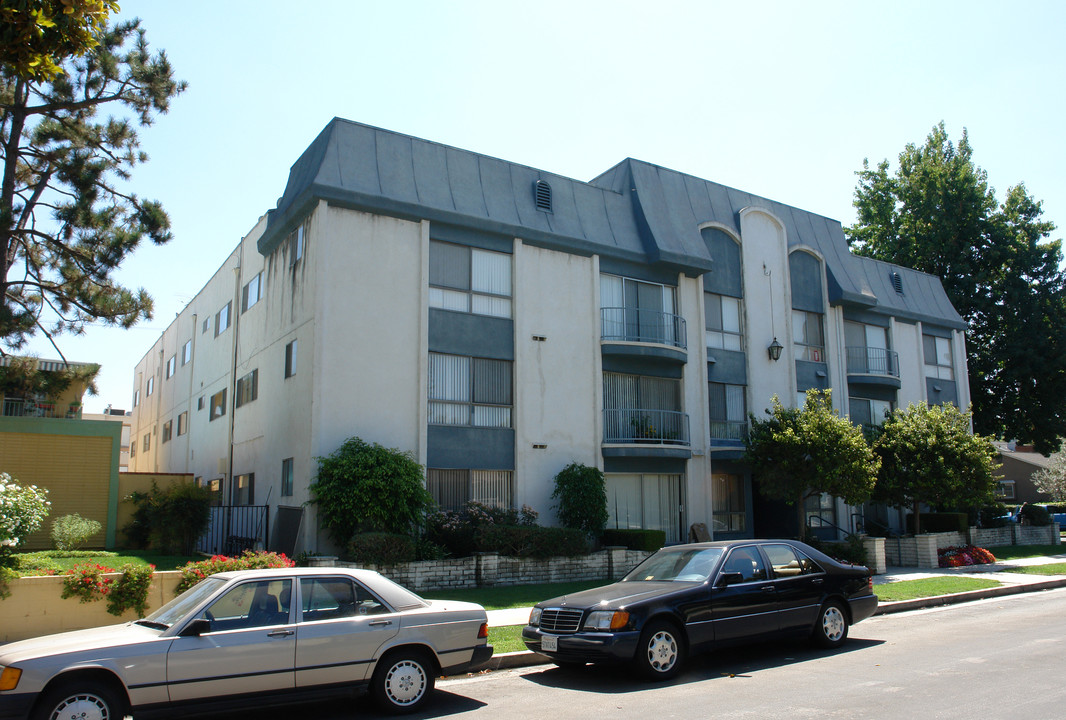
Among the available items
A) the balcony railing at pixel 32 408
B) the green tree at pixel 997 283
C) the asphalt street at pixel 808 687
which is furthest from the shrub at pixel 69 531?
the green tree at pixel 997 283

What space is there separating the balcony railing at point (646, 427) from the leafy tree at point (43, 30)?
53.8 feet

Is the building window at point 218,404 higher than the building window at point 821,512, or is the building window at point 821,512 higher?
the building window at point 218,404

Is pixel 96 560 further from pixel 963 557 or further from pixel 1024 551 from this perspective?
pixel 1024 551

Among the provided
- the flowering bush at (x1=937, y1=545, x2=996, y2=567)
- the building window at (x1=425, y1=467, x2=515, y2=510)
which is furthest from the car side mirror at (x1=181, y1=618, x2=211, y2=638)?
the flowering bush at (x1=937, y1=545, x2=996, y2=567)

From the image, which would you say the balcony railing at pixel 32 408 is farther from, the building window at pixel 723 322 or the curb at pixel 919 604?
the building window at pixel 723 322

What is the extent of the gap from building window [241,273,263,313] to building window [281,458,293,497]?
6256mm

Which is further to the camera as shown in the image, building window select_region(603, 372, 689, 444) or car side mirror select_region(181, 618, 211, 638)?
building window select_region(603, 372, 689, 444)

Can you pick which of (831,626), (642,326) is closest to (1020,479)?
(642,326)

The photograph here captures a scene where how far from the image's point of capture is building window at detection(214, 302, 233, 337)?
91.5 ft

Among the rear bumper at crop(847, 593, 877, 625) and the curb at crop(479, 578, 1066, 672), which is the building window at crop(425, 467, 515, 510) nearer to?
the curb at crop(479, 578, 1066, 672)

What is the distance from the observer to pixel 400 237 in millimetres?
19250

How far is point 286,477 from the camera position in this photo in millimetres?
19297

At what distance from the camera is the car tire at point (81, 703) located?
20.8 ft

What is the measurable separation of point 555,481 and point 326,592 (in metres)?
13.1
